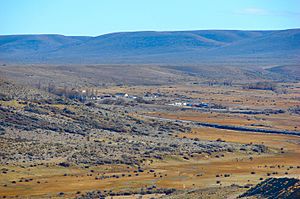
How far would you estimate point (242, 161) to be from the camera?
5681 cm

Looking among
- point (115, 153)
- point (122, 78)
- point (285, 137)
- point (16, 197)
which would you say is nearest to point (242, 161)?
point (115, 153)

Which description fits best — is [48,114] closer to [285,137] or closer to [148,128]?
[148,128]

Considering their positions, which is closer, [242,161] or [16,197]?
[16,197]

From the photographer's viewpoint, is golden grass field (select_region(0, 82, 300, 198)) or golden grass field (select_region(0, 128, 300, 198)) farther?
golden grass field (select_region(0, 82, 300, 198))

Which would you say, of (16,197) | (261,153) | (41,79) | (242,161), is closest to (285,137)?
(261,153)

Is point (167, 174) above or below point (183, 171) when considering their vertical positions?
above

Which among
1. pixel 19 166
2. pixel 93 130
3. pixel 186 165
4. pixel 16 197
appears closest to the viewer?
pixel 16 197

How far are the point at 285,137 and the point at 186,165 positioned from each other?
70.9 ft

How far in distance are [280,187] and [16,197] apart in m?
15.9

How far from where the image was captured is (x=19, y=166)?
49812 mm

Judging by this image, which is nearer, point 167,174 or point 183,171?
point 167,174

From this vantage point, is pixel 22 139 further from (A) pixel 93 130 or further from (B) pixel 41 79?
(B) pixel 41 79

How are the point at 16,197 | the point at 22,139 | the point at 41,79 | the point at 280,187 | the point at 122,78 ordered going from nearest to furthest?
the point at 280,187
the point at 16,197
the point at 22,139
the point at 41,79
the point at 122,78

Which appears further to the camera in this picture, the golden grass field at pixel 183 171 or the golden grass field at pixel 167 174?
the golden grass field at pixel 183 171
